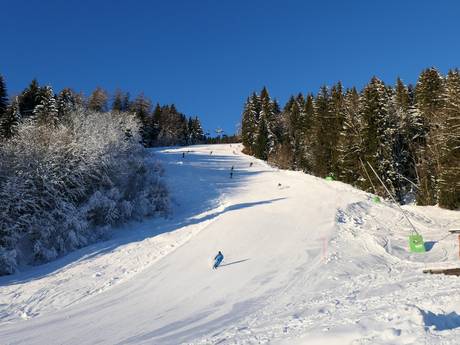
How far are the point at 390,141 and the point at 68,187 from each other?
3255cm

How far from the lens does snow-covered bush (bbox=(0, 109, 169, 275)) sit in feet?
73.3

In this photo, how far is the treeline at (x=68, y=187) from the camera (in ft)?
73.4

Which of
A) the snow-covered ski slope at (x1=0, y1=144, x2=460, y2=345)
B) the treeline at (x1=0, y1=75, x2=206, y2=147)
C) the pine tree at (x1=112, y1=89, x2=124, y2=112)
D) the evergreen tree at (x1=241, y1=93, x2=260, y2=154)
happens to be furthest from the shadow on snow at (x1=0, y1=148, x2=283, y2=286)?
the pine tree at (x1=112, y1=89, x2=124, y2=112)

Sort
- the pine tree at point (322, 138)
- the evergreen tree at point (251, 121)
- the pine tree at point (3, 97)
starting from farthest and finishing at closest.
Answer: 1. the evergreen tree at point (251, 121)
2. the pine tree at point (322, 138)
3. the pine tree at point (3, 97)

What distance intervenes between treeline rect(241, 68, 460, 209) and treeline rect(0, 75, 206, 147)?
23739 mm

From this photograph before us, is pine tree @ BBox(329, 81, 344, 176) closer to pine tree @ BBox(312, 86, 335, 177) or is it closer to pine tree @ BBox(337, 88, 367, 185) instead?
pine tree @ BBox(312, 86, 335, 177)

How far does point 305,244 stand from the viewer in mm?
21594

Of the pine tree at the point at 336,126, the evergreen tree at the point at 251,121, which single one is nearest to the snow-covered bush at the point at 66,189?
the pine tree at the point at 336,126

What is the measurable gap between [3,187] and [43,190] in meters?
2.37

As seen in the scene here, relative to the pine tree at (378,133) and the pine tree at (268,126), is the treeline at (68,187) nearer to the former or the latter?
the pine tree at (378,133)

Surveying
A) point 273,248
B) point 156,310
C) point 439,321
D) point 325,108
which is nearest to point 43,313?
point 156,310

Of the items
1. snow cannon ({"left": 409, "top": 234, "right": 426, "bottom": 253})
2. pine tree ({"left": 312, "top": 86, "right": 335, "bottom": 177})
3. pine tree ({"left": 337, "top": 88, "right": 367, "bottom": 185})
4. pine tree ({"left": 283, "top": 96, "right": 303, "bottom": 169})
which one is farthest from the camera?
pine tree ({"left": 283, "top": 96, "right": 303, "bottom": 169})

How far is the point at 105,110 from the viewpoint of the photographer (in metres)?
77.5

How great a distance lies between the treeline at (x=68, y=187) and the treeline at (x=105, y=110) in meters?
6.63
